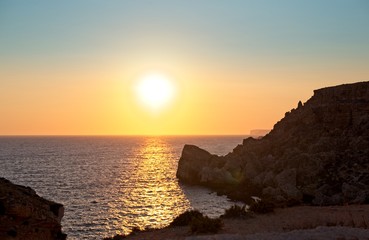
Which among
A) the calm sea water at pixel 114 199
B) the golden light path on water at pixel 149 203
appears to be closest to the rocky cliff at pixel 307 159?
the calm sea water at pixel 114 199

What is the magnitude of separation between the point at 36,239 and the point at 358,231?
16.6 meters

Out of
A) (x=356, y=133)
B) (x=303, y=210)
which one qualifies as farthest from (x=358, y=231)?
(x=356, y=133)

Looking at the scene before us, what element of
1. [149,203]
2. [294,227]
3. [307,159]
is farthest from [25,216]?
[307,159]

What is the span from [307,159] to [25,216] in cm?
4678

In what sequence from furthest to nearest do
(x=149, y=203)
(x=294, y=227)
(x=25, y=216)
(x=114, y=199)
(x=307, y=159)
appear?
1. (x=114, y=199)
2. (x=307, y=159)
3. (x=149, y=203)
4. (x=294, y=227)
5. (x=25, y=216)

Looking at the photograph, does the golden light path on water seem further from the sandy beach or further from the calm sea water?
the sandy beach

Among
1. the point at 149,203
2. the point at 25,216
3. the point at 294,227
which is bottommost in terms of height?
the point at 149,203

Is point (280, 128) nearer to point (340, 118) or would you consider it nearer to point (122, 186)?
point (340, 118)

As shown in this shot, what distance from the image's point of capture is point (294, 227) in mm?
22734

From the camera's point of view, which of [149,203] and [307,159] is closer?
[149,203]

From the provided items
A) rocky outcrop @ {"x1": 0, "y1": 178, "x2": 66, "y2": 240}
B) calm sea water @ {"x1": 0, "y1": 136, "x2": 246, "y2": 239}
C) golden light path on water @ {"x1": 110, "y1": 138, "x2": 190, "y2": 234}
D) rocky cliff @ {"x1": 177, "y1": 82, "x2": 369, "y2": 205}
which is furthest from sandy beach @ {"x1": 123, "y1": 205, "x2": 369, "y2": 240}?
calm sea water @ {"x1": 0, "y1": 136, "x2": 246, "y2": 239}

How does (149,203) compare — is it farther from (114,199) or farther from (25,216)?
(25,216)

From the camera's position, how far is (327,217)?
89.8 feet

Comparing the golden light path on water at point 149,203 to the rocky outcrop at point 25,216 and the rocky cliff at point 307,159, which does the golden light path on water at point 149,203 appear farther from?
the rocky outcrop at point 25,216
